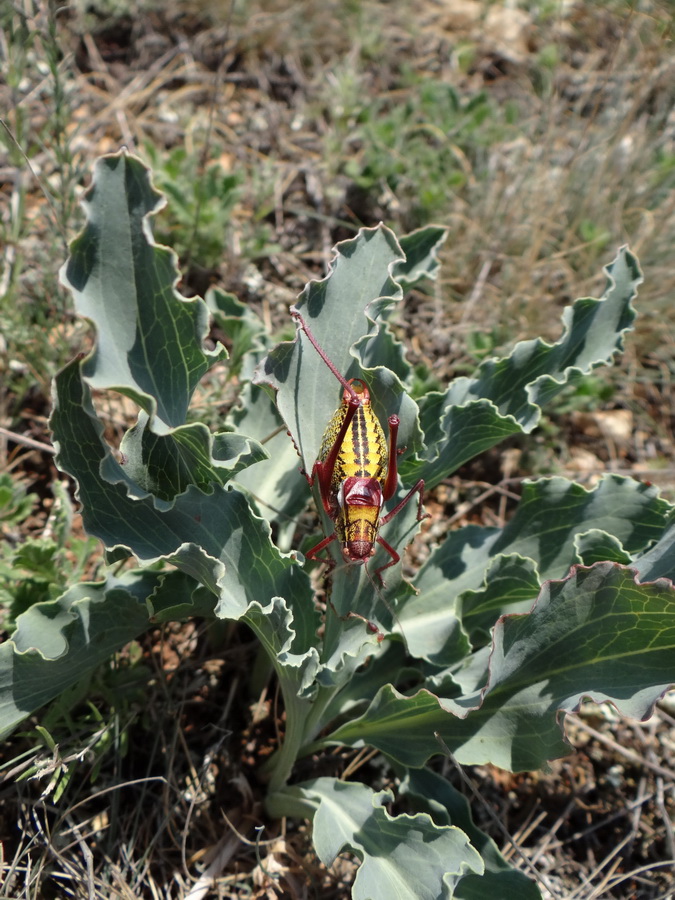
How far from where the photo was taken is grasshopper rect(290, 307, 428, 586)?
217 centimetres

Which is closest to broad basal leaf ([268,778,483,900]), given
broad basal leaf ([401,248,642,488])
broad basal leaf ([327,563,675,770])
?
broad basal leaf ([327,563,675,770])

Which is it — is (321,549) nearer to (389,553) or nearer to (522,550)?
(389,553)

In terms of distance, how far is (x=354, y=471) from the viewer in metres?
2.18

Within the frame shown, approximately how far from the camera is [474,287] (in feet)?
14.8

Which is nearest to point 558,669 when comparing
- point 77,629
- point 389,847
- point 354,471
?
point 389,847

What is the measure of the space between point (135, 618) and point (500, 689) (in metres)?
1.13

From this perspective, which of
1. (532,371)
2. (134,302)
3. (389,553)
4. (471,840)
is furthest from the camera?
(532,371)

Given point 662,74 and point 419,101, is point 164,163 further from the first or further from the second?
point 662,74

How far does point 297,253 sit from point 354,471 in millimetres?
2545

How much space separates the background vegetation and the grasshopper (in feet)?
3.24

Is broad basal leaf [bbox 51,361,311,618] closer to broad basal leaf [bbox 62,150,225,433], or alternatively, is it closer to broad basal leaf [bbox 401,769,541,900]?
broad basal leaf [bbox 62,150,225,433]

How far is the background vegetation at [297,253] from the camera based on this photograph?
2.61 m

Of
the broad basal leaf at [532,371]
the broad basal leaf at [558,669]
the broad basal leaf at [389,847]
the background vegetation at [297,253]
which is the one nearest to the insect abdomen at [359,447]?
the broad basal leaf at [532,371]

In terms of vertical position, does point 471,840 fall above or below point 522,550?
below
